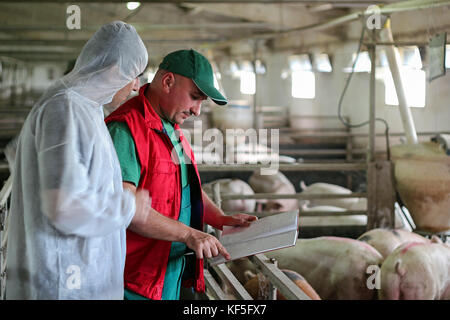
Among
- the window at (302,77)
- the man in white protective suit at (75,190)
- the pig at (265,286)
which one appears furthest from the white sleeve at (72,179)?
the window at (302,77)

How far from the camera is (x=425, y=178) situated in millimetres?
3627

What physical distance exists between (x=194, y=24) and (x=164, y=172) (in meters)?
5.14

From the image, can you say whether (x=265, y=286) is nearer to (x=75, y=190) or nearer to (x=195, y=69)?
(x=195, y=69)

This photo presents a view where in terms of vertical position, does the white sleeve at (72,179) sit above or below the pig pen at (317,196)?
above

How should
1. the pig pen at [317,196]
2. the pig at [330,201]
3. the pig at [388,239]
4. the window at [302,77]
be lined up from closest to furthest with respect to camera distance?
the pig at [388,239], the pig pen at [317,196], the pig at [330,201], the window at [302,77]

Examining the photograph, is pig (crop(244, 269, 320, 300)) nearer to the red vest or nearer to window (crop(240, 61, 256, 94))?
the red vest

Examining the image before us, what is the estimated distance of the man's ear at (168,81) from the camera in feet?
5.45

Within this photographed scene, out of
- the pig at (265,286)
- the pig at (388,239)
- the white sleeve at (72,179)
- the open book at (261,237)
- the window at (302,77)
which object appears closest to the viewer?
the white sleeve at (72,179)

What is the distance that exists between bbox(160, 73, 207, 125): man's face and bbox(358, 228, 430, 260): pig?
2038 millimetres

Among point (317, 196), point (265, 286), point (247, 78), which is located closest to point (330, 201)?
point (317, 196)

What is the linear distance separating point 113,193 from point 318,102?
33.2 feet

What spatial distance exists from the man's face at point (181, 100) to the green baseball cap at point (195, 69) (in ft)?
0.08

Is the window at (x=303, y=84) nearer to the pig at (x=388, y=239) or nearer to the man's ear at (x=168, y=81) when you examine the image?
the pig at (x=388, y=239)
